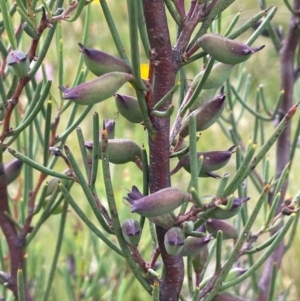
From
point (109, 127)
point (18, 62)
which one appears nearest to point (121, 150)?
point (109, 127)

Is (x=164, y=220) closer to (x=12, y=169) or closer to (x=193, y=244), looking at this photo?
(x=193, y=244)

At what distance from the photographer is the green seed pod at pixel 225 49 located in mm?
413

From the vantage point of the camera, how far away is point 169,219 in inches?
17.8

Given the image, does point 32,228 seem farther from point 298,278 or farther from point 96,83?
point 298,278

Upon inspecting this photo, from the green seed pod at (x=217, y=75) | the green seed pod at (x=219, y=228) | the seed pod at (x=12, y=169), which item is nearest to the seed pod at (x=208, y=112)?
the green seed pod at (x=217, y=75)

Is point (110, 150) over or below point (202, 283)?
over

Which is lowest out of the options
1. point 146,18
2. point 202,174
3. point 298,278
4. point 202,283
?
point 298,278

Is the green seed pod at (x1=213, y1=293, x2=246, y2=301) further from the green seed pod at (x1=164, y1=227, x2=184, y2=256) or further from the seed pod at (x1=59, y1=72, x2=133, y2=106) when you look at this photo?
the seed pod at (x1=59, y1=72, x2=133, y2=106)

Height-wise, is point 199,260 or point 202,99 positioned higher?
point 202,99

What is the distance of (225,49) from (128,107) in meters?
0.09

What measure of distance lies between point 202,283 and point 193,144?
0.19 metres

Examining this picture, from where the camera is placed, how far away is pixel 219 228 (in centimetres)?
55

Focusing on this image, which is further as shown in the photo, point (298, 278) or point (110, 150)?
point (298, 278)

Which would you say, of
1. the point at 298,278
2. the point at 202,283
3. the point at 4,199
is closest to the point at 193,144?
the point at 202,283
